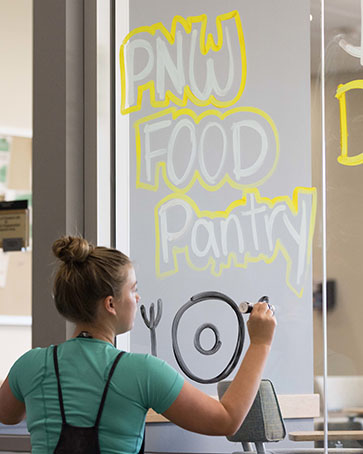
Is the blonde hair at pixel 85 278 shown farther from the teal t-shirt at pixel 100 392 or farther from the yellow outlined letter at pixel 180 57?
the yellow outlined letter at pixel 180 57

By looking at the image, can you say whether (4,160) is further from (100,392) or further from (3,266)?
(100,392)

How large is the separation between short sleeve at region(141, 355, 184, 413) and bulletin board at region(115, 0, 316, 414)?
1.60 feet

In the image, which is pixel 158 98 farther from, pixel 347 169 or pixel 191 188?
pixel 347 169

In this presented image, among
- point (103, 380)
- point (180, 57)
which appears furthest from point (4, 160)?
point (103, 380)

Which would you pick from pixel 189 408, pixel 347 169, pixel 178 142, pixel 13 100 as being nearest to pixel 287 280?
pixel 347 169

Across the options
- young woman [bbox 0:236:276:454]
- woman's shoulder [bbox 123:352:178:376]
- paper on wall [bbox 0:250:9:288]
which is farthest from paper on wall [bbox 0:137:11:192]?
woman's shoulder [bbox 123:352:178:376]

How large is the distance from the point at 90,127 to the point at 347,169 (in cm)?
65

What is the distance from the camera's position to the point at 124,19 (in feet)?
7.06

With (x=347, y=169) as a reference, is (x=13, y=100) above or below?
above

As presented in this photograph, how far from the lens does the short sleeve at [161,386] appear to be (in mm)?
1452

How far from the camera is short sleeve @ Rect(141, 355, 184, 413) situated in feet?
4.76

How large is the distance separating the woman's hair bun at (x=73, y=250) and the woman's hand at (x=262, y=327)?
0.30 metres

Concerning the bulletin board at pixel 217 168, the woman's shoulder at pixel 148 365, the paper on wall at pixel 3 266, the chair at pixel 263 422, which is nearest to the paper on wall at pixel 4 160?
the paper on wall at pixel 3 266

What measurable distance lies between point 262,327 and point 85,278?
0.99 feet
